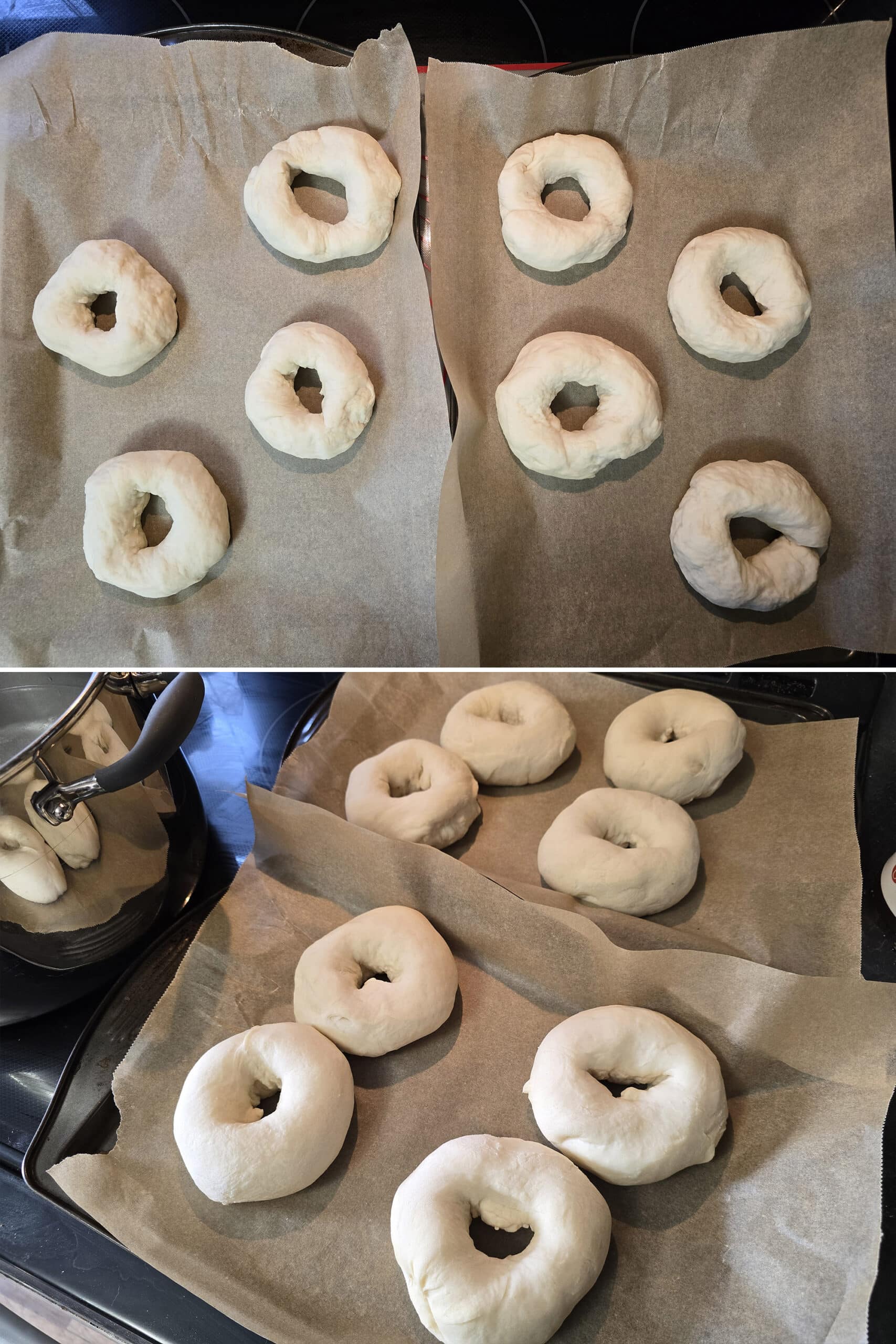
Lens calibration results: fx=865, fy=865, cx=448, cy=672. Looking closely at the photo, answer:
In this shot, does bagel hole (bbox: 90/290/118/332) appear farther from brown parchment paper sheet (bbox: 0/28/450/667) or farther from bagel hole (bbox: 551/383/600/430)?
bagel hole (bbox: 551/383/600/430)

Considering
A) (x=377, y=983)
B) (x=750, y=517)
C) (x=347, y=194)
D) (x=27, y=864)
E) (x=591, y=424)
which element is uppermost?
(x=347, y=194)

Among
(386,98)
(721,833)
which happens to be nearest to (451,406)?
(386,98)

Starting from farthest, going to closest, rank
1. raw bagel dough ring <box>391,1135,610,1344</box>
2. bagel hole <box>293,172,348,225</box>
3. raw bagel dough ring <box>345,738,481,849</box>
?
bagel hole <box>293,172,348,225</box> → raw bagel dough ring <box>345,738,481,849</box> → raw bagel dough ring <box>391,1135,610,1344</box>

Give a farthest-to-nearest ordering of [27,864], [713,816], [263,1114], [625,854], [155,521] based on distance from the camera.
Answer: [155,521] < [713,816] < [625,854] < [263,1114] < [27,864]

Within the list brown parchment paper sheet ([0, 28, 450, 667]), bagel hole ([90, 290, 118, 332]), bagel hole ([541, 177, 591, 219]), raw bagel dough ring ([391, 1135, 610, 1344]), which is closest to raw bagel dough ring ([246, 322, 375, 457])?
brown parchment paper sheet ([0, 28, 450, 667])

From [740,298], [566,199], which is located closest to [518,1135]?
[740,298]

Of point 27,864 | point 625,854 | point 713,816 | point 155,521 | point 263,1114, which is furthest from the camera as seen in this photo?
point 155,521

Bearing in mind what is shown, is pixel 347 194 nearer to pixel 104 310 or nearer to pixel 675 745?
pixel 104 310

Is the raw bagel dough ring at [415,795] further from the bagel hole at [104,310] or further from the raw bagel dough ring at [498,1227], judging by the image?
the bagel hole at [104,310]
